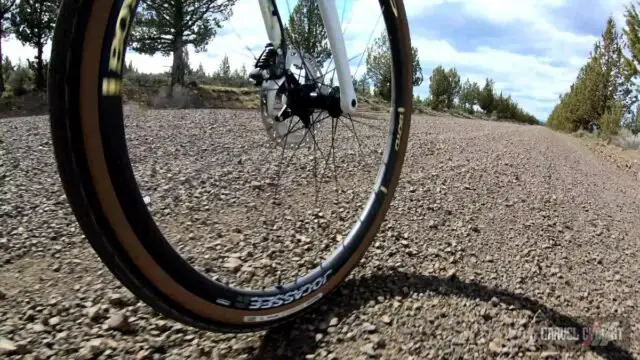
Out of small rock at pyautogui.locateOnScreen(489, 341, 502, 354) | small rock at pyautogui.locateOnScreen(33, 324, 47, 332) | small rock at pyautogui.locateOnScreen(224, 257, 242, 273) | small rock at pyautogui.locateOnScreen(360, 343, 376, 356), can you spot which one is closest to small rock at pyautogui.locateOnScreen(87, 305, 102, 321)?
small rock at pyautogui.locateOnScreen(33, 324, 47, 332)

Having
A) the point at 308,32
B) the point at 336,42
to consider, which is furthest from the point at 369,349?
the point at 308,32

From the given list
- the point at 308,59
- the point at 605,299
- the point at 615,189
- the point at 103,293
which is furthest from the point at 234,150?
the point at 615,189

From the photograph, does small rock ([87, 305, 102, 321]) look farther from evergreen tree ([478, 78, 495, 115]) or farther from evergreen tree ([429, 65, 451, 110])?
evergreen tree ([478, 78, 495, 115])

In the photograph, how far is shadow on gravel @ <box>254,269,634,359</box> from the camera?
1.59 m

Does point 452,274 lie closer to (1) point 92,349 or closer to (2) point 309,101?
(2) point 309,101

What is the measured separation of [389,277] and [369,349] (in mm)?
531

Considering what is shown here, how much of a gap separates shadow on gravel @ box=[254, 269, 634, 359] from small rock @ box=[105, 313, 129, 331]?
47cm

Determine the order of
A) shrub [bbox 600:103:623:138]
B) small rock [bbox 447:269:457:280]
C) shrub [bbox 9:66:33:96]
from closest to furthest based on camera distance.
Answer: small rock [bbox 447:269:457:280] → shrub [bbox 600:103:623:138] → shrub [bbox 9:66:33:96]

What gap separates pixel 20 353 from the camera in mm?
1468

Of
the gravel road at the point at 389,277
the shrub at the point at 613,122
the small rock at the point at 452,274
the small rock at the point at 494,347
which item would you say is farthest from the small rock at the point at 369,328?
the shrub at the point at 613,122

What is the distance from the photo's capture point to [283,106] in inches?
77.7

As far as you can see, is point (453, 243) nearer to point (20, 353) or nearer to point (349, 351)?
point (349, 351)

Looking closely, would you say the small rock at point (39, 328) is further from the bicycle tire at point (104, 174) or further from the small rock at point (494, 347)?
the small rock at point (494, 347)

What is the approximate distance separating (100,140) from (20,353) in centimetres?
89
